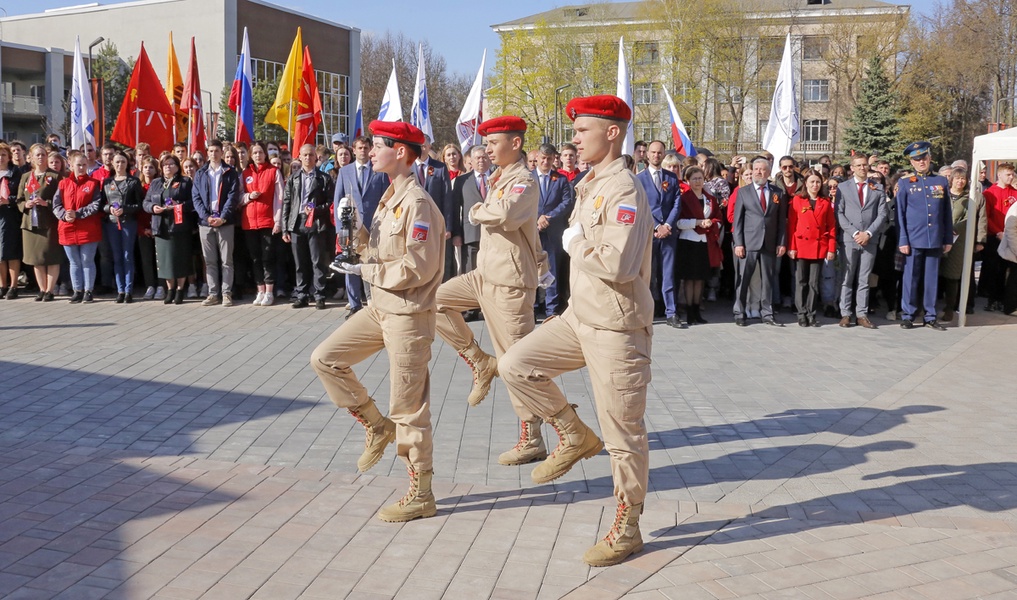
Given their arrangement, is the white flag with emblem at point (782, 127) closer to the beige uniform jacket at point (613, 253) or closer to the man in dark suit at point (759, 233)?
the man in dark suit at point (759, 233)

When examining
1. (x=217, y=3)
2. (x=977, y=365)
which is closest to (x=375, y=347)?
(x=977, y=365)

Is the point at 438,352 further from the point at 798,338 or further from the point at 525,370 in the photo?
the point at 525,370

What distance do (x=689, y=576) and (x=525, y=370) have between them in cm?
134

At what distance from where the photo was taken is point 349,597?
4.28m

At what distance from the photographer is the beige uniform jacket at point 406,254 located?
5.20 meters

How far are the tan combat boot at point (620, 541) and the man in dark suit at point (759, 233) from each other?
26.3ft

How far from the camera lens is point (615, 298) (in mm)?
4762

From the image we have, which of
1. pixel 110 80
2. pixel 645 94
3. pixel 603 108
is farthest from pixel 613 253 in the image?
Result: pixel 645 94

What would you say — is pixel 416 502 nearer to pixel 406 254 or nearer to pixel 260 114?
pixel 406 254

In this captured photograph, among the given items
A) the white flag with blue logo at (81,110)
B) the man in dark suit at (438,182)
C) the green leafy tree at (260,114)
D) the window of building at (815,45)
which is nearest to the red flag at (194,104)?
the white flag with blue logo at (81,110)

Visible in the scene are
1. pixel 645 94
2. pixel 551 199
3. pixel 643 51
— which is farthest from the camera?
pixel 645 94

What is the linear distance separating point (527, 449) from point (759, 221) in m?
7.09

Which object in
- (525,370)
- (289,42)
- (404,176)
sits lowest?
(525,370)

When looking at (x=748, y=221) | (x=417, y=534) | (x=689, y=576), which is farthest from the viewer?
(x=748, y=221)
